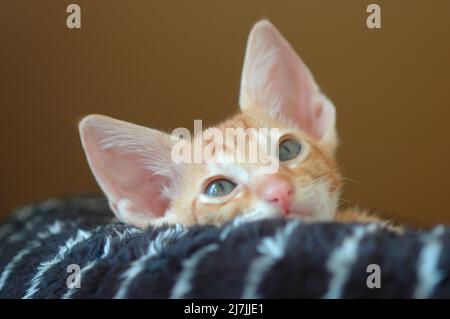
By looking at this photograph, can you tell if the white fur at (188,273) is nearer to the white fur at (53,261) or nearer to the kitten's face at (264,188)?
the kitten's face at (264,188)

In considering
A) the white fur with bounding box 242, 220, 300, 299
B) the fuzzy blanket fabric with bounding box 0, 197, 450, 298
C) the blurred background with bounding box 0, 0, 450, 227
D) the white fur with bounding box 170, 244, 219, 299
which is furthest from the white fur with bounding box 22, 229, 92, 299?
the blurred background with bounding box 0, 0, 450, 227

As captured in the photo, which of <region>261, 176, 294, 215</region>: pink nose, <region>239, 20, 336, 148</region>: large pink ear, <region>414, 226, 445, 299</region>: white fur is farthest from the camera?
<region>239, 20, 336, 148</region>: large pink ear

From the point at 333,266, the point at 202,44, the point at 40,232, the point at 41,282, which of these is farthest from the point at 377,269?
the point at 202,44

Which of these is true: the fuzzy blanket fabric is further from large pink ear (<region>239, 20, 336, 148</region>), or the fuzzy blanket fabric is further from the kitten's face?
large pink ear (<region>239, 20, 336, 148</region>)

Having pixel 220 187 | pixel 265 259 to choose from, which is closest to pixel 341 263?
pixel 265 259

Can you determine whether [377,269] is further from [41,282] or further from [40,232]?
[40,232]

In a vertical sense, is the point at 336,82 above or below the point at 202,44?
below

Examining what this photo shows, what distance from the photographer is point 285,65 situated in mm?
1189

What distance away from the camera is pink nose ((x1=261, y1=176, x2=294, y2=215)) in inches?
34.4

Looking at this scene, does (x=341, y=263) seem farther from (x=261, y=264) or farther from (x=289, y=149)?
(x=289, y=149)

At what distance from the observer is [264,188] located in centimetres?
90

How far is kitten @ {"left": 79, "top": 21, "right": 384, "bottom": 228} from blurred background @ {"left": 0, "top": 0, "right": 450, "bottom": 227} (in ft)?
3.28

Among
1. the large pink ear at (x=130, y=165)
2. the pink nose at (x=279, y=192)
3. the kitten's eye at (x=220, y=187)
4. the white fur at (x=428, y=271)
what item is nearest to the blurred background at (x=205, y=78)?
the large pink ear at (x=130, y=165)
